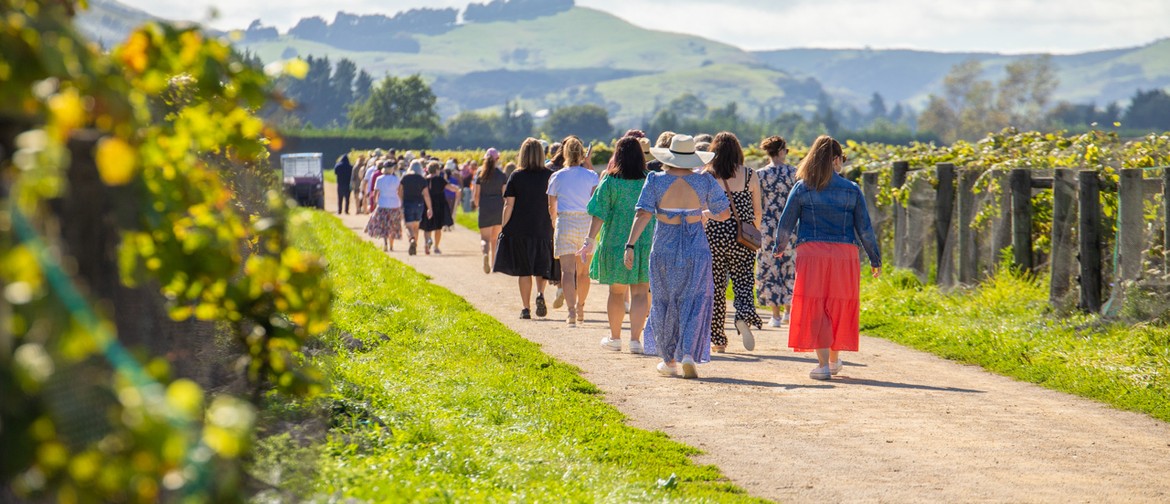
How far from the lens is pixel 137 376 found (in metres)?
2.24

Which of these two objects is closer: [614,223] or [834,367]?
[834,367]

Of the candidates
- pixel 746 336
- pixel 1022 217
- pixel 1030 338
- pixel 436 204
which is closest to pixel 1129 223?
pixel 1030 338

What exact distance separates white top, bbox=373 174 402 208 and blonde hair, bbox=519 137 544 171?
1040cm

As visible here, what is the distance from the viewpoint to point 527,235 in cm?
1405

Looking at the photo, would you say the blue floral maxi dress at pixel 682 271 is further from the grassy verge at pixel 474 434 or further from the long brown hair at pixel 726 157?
the long brown hair at pixel 726 157

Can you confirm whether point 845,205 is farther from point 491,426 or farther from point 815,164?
point 491,426

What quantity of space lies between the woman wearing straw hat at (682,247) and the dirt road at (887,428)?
300 mm

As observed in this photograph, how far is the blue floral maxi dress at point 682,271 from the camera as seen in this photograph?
9898 millimetres

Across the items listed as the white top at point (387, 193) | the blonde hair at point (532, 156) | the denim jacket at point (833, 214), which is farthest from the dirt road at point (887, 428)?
the white top at point (387, 193)

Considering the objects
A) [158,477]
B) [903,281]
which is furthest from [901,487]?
[903,281]

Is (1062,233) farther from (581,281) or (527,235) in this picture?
(527,235)

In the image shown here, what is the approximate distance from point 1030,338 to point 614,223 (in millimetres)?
3423

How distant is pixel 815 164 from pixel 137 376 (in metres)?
8.18

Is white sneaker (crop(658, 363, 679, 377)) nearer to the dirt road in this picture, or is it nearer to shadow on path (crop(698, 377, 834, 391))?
the dirt road
